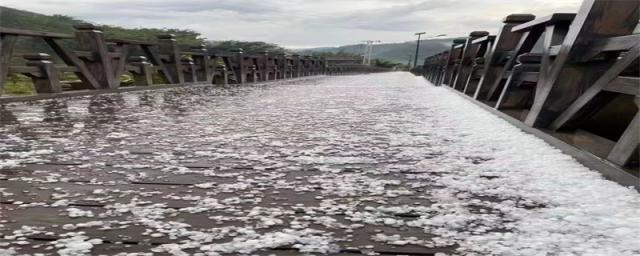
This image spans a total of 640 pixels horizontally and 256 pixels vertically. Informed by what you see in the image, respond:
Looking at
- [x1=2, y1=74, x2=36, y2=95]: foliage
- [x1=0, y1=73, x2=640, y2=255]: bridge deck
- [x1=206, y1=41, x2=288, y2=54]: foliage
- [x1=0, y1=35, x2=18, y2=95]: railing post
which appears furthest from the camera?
[x1=206, y1=41, x2=288, y2=54]: foliage

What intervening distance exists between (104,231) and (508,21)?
6.08 m

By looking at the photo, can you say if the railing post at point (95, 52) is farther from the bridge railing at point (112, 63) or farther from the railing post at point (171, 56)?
the railing post at point (171, 56)

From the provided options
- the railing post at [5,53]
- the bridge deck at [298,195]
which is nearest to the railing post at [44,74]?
the railing post at [5,53]

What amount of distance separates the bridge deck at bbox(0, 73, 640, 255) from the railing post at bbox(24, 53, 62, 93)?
8.63 ft

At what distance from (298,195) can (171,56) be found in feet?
29.1

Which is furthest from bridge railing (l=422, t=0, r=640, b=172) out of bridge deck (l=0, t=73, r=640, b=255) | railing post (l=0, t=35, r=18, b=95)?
railing post (l=0, t=35, r=18, b=95)

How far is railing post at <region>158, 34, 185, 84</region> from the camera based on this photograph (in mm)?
9750

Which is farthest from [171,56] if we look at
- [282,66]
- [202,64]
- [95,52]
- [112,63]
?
[282,66]

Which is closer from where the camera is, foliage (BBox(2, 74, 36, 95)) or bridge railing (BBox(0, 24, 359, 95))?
bridge railing (BBox(0, 24, 359, 95))

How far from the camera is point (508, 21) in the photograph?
620 cm

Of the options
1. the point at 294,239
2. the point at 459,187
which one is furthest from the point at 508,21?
the point at 294,239

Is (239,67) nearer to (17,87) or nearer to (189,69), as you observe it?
(189,69)

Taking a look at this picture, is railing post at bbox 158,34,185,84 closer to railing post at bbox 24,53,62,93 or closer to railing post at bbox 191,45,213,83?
railing post at bbox 191,45,213,83

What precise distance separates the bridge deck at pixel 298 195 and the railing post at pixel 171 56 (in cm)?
643
